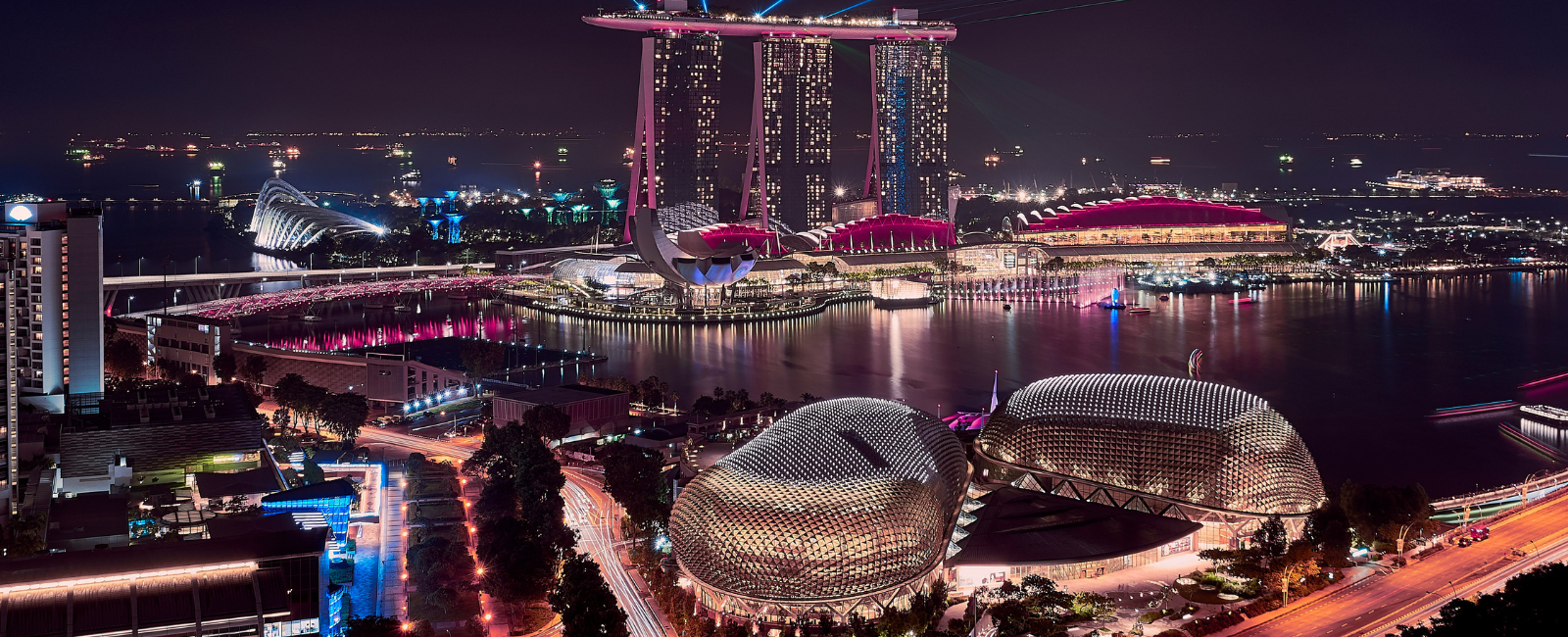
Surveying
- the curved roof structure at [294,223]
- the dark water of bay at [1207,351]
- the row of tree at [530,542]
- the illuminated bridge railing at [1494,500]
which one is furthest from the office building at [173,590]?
the curved roof structure at [294,223]

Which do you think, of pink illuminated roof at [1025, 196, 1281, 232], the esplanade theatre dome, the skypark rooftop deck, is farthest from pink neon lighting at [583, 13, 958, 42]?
the esplanade theatre dome

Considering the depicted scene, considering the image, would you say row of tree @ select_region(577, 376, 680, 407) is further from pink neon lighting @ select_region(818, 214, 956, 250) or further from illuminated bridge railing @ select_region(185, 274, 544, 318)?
pink neon lighting @ select_region(818, 214, 956, 250)

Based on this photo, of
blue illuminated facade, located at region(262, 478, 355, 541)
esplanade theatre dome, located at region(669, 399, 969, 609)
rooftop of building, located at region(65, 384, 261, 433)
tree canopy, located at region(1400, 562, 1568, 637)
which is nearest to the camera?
tree canopy, located at region(1400, 562, 1568, 637)

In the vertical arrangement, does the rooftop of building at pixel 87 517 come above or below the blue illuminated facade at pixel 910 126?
below

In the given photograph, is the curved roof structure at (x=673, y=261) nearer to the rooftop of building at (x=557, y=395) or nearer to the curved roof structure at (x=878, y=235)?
the curved roof structure at (x=878, y=235)

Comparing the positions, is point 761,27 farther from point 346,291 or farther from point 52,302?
point 52,302

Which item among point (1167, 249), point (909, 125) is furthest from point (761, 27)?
point (1167, 249)

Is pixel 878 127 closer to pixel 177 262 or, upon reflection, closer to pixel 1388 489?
pixel 177 262
